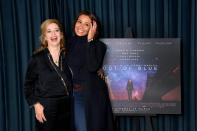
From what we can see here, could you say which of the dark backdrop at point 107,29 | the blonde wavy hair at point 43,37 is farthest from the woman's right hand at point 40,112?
the dark backdrop at point 107,29

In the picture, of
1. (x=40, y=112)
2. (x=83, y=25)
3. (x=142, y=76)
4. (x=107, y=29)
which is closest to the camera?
(x=40, y=112)

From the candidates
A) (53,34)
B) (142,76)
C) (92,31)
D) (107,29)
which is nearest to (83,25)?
(92,31)

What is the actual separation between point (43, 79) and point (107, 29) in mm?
944

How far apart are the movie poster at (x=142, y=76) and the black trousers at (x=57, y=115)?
1.58 ft

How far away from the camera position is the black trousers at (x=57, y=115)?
84.4 inches

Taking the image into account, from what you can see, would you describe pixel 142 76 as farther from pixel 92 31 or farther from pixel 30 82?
pixel 30 82

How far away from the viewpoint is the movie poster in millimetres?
2461

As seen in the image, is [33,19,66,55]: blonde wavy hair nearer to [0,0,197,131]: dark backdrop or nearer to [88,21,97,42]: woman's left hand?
[88,21,97,42]: woman's left hand

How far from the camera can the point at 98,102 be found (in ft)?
7.32

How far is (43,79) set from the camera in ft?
7.03

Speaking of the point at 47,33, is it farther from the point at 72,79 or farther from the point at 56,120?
the point at 56,120

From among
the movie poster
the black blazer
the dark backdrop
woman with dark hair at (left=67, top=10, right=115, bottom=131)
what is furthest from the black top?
the dark backdrop

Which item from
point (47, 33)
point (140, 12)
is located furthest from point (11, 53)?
point (140, 12)

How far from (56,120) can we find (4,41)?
1.14 meters
